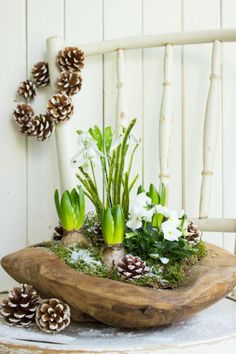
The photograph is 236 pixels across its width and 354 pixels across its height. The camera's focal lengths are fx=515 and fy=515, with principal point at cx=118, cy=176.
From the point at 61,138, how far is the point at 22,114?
91 millimetres

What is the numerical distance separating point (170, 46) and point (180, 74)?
0.22 ft

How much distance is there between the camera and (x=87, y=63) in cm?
105

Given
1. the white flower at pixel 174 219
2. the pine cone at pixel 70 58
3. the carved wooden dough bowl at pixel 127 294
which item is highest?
the pine cone at pixel 70 58

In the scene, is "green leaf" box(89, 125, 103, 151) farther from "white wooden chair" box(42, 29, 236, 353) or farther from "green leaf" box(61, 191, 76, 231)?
"white wooden chair" box(42, 29, 236, 353)

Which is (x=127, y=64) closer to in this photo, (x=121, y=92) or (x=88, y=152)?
(x=121, y=92)

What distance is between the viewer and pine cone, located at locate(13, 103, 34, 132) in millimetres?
1001

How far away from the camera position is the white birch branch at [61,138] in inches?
38.7

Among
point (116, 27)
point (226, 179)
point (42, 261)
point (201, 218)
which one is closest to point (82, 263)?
point (42, 261)

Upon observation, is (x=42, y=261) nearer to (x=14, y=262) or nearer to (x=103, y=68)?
(x=14, y=262)

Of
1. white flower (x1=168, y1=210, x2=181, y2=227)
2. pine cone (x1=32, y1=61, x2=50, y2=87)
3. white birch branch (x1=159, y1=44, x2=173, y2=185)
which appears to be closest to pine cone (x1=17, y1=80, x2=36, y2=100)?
pine cone (x1=32, y1=61, x2=50, y2=87)

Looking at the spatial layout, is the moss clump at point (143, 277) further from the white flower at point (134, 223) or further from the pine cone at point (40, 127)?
the pine cone at point (40, 127)

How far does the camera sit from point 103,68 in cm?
105

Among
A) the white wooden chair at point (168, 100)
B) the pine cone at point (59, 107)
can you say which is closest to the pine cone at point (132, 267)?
the white wooden chair at point (168, 100)

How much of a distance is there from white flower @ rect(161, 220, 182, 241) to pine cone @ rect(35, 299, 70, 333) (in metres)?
0.15
